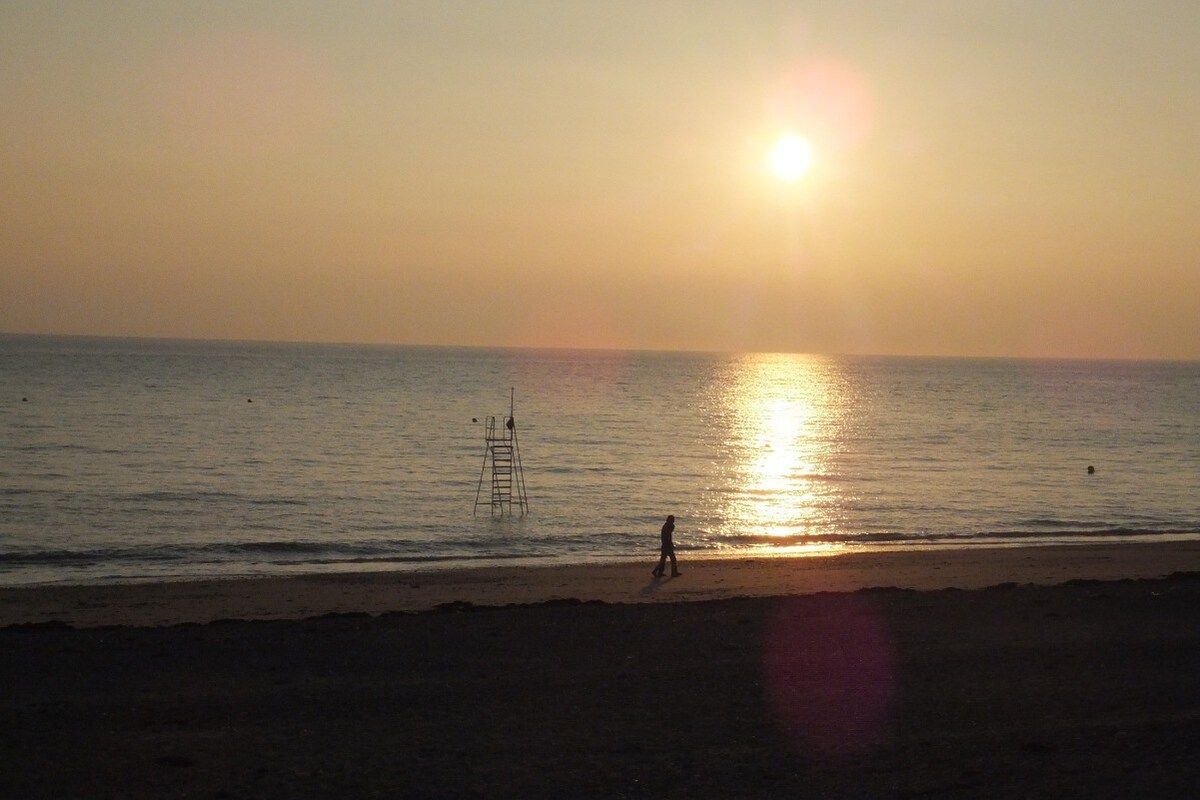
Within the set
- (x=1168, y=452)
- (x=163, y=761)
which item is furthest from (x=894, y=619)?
(x=1168, y=452)

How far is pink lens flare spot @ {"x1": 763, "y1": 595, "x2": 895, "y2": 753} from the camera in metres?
12.2

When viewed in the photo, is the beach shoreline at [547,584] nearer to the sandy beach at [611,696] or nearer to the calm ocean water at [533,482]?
the sandy beach at [611,696]

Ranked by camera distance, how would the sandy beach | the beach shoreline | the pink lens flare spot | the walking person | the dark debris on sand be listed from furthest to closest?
1. the walking person
2. the beach shoreline
3. the pink lens flare spot
4. the sandy beach
5. the dark debris on sand

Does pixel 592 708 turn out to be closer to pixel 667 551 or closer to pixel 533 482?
pixel 667 551

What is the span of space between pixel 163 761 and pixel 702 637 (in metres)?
8.53

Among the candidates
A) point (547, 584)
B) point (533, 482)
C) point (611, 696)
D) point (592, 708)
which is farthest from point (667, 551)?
point (533, 482)

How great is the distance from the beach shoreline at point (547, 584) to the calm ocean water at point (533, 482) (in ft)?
9.16

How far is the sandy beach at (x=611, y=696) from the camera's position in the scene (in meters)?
10.6

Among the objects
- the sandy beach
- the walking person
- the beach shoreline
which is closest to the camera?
the sandy beach

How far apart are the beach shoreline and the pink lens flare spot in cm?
427

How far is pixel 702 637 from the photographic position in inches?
663

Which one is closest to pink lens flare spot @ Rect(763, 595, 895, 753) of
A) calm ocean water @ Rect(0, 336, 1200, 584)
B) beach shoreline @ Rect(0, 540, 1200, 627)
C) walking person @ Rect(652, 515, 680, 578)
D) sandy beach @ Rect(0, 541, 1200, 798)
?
sandy beach @ Rect(0, 541, 1200, 798)

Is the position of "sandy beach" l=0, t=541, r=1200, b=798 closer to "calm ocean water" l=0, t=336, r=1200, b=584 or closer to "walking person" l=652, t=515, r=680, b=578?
"walking person" l=652, t=515, r=680, b=578

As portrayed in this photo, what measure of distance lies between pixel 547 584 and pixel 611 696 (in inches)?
446
